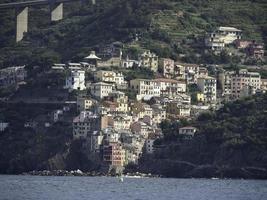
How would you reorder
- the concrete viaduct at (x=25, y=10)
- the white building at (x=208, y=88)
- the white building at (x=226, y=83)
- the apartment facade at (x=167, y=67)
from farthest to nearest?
the concrete viaduct at (x=25, y=10) < the apartment facade at (x=167, y=67) < the white building at (x=226, y=83) < the white building at (x=208, y=88)

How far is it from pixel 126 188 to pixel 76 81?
3697 cm

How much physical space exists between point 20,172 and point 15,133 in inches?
301

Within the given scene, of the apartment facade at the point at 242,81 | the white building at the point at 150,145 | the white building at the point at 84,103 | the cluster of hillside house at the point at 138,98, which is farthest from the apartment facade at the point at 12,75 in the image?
the white building at the point at 150,145

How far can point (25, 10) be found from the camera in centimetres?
18612

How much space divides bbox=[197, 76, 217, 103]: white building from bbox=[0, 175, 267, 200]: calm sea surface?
25375 millimetres

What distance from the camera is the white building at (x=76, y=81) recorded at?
498ft

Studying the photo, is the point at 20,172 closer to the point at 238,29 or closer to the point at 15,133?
the point at 15,133

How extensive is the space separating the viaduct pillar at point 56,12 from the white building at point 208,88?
33.3m

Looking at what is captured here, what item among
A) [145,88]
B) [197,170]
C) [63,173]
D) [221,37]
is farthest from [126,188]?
[221,37]

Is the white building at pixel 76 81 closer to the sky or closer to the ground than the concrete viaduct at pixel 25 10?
closer to the ground

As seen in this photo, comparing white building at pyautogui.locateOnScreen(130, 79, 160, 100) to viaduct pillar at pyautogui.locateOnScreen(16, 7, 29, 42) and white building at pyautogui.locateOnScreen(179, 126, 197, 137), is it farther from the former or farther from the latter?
viaduct pillar at pyautogui.locateOnScreen(16, 7, 29, 42)

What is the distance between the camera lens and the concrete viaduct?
184625mm

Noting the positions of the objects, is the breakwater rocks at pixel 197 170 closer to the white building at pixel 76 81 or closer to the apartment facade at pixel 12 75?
the white building at pixel 76 81

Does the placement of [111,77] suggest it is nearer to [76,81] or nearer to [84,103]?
[76,81]
